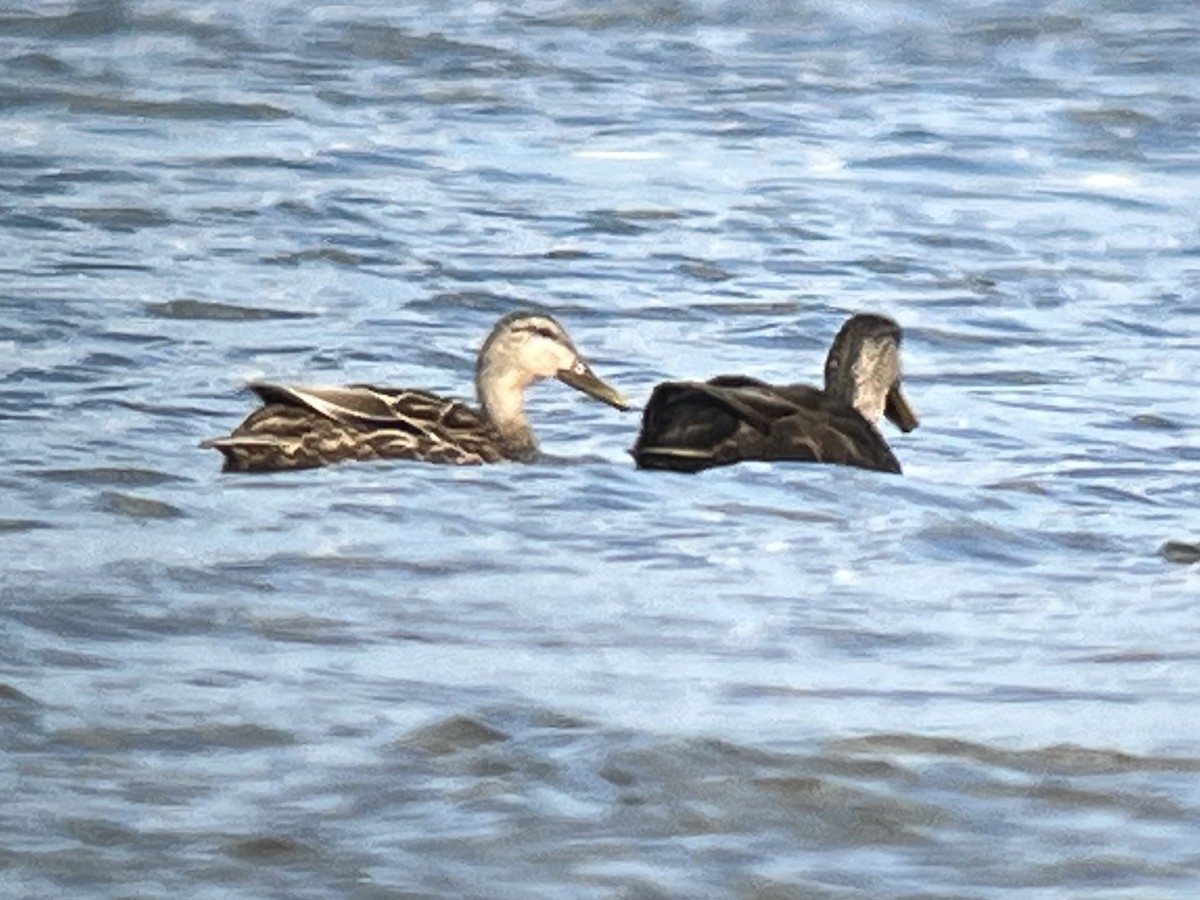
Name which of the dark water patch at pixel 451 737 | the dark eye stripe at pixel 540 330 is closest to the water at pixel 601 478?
the dark water patch at pixel 451 737

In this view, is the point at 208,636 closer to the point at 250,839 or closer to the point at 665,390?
the point at 250,839

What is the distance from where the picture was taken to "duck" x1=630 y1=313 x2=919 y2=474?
6301 millimetres

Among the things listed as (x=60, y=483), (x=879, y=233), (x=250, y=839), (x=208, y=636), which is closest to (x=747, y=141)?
(x=879, y=233)

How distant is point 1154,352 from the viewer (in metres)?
6.95

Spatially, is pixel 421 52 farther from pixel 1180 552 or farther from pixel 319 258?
pixel 1180 552

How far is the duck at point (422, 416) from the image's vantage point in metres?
6.04

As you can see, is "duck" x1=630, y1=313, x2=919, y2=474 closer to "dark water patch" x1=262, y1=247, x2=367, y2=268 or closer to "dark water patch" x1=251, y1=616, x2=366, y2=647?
"dark water patch" x1=262, y1=247, x2=367, y2=268

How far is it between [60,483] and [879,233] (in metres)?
2.27

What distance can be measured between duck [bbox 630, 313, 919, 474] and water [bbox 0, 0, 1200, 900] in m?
0.07

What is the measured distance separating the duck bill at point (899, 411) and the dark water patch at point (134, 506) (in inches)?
62.5

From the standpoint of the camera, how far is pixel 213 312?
6344 mm

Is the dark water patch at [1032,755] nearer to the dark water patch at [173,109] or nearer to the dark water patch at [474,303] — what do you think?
the dark water patch at [474,303]

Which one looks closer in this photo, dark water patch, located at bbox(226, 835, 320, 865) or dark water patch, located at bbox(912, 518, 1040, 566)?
dark water patch, located at bbox(226, 835, 320, 865)

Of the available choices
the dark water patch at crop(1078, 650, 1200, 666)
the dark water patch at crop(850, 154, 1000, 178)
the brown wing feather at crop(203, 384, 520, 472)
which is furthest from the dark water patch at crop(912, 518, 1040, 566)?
the dark water patch at crop(850, 154, 1000, 178)
